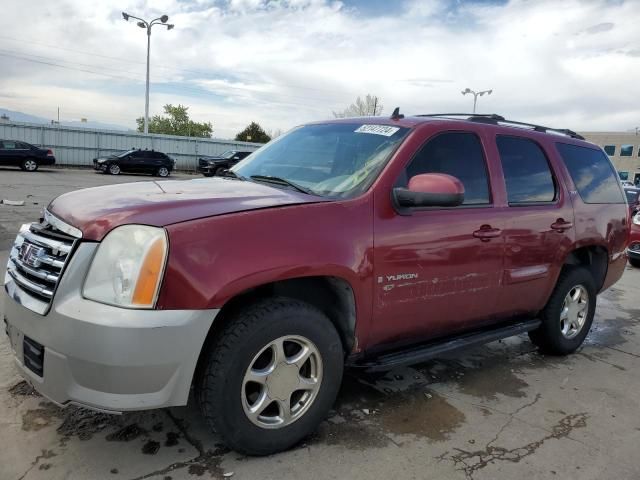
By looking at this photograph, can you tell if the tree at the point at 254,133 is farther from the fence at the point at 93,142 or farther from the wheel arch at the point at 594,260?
the wheel arch at the point at 594,260

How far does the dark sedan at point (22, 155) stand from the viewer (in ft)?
76.4

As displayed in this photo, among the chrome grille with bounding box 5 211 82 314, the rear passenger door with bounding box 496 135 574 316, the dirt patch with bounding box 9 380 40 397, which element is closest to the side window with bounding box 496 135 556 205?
the rear passenger door with bounding box 496 135 574 316

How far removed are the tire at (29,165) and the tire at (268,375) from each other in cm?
2524

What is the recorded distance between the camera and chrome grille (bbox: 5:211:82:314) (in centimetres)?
237

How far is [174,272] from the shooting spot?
2273mm

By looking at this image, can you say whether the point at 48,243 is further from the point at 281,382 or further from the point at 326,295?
the point at 326,295

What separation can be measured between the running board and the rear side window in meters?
1.29

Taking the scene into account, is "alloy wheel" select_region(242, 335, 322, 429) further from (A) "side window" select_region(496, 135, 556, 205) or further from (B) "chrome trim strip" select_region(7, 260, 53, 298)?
(A) "side window" select_region(496, 135, 556, 205)

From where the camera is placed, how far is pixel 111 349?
7.20ft

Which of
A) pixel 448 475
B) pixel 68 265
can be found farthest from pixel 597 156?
pixel 68 265

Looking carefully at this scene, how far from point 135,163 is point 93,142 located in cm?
551

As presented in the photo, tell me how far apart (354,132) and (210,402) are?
6.53 feet

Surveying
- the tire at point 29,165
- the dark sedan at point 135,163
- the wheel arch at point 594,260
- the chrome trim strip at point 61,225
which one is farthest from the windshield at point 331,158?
the dark sedan at point 135,163

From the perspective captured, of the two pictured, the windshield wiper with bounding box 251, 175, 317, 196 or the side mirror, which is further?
the windshield wiper with bounding box 251, 175, 317, 196
